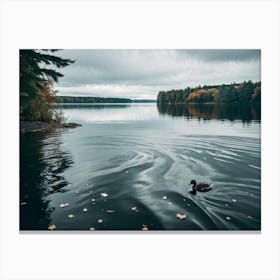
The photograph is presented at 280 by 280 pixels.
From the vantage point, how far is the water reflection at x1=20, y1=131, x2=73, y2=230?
201 inches

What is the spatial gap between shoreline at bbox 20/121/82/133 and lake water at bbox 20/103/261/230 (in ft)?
0.82

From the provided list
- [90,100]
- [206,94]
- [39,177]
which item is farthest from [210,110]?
[39,177]

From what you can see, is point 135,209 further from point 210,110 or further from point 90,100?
point 210,110

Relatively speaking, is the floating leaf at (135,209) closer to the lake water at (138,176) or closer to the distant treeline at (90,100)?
the lake water at (138,176)

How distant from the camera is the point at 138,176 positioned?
6.50m

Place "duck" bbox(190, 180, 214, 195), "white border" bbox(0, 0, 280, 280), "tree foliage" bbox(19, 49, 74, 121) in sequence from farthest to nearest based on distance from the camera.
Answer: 1. "tree foliage" bbox(19, 49, 74, 121)
2. "duck" bbox(190, 180, 214, 195)
3. "white border" bbox(0, 0, 280, 280)

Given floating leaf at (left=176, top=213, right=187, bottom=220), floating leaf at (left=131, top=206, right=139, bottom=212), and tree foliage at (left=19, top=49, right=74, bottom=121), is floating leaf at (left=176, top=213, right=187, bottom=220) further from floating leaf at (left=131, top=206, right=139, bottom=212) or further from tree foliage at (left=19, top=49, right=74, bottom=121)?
tree foliage at (left=19, top=49, right=74, bottom=121)

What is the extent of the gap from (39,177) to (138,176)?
8.45 ft

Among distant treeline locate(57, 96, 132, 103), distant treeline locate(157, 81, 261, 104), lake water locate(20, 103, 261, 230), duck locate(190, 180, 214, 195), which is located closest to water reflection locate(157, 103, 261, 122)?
lake water locate(20, 103, 261, 230)

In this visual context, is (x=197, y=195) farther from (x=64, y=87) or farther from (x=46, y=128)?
(x=46, y=128)

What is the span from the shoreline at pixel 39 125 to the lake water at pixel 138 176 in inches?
A: 9.9

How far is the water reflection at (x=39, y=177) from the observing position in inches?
201
